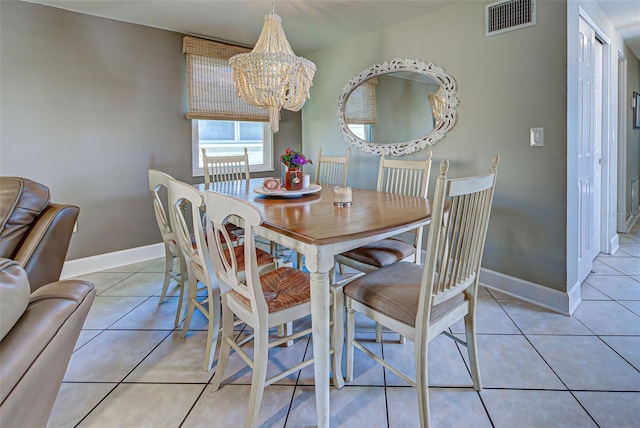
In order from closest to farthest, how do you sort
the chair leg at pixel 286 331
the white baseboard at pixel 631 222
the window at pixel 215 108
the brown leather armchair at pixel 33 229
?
the brown leather armchair at pixel 33 229 → the chair leg at pixel 286 331 → the window at pixel 215 108 → the white baseboard at pixel 631 222

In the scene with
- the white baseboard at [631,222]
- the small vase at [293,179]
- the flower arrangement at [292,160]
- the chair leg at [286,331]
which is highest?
the flower arrangement at [292,160]

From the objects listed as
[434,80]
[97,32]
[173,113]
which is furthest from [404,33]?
[97,32]

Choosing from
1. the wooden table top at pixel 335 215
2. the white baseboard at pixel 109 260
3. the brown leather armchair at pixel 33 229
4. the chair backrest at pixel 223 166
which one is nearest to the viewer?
the wooden table top at pixel 335 215

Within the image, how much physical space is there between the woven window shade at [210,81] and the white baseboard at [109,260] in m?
1.44

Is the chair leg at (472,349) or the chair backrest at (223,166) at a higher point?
the chair backrest at (223,166)

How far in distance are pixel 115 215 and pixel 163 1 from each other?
1932 mm

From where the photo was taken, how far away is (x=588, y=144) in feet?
8.64

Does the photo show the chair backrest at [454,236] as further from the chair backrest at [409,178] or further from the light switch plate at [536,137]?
the light switch plate at [536,137]

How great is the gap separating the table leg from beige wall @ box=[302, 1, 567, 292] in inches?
73.2

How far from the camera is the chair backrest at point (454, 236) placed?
1180mm

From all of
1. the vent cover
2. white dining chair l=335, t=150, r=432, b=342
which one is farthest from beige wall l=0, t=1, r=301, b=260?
the vent cover

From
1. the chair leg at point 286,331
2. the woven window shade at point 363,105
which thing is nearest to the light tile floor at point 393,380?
the chair leg at point 286,331

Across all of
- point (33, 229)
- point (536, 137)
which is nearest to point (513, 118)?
point (536, 137)

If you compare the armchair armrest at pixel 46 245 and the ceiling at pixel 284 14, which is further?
the ceiling at pixel 284 14
